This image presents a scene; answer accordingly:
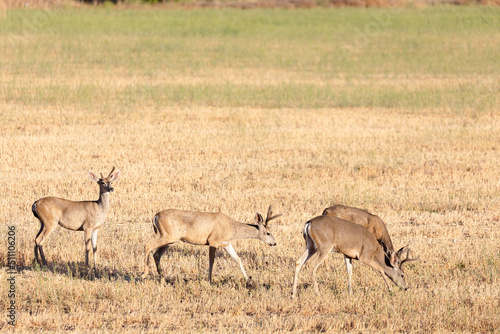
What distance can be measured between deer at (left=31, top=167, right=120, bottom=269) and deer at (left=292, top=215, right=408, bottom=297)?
3225mm

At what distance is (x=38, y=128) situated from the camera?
23.7 m

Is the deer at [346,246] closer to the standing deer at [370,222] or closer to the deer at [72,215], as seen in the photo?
the standing deer at [370,222]

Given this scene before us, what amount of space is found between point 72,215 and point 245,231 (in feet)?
8.65

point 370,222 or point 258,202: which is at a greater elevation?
point 370,222

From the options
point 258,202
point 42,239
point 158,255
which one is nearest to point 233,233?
point 158,255

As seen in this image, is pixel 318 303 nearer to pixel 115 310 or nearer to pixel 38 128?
pixel 115 310

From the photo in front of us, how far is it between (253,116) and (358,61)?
67.6 ft

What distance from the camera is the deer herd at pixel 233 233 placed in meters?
9.92

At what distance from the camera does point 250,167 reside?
18797 millimetres

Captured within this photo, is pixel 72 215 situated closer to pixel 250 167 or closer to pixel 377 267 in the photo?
pixel 377 267

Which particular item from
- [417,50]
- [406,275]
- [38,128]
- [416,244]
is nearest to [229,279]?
[406,275]

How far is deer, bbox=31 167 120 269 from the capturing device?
11.0m

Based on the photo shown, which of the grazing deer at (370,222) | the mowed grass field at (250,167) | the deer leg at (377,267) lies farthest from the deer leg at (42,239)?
the deer leg at (377,267)

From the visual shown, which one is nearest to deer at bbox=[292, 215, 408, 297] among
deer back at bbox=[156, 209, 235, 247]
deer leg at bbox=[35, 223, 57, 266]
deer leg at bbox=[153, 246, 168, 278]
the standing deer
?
the standing deer
